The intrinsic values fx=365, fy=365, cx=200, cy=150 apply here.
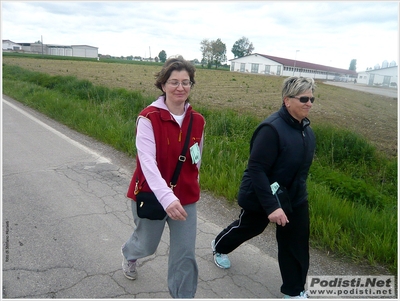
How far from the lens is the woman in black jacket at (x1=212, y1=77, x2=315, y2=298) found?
271 cm

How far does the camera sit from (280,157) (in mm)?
2730

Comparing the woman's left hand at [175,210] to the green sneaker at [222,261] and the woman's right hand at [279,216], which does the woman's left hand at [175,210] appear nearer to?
the woman's right hand at [279,216]

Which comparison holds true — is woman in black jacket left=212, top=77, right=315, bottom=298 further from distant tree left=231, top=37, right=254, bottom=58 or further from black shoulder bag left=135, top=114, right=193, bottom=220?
distant tree left=231, top=37, right=254, bottom=58

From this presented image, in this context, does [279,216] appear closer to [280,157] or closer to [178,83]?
[280,157]

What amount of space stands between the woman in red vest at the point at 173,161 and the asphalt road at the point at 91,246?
52 centimetres

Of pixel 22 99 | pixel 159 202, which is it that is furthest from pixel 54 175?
pixel 22 99

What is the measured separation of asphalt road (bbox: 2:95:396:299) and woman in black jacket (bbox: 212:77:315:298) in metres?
0.36

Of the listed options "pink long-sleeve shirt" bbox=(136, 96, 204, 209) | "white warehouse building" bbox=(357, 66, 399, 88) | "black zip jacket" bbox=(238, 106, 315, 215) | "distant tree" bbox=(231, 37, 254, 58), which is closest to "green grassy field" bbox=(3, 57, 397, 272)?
"black zip jacket" bbox=(238, 106, 315, 215)

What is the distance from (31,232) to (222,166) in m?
2.90

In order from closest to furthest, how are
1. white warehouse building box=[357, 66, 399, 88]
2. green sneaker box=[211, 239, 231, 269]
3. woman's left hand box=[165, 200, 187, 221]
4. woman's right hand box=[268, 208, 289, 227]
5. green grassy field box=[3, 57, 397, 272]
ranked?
1. woman's left hand box=[165, 200, 187, 221]
2. woman's right hand box=[268, 208, 289, 227]
3. green sneaker box=[211, 239, 231, 269]
4. green grassy field box=[3, 57, 397, 272]
5. white warehouse building box=[357, 66, 399, 88]

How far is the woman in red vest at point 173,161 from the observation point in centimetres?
240

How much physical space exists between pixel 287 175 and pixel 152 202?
1.05 m

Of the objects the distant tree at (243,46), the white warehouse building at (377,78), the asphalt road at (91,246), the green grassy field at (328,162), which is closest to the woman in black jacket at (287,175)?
the asphalt road at (91,246)

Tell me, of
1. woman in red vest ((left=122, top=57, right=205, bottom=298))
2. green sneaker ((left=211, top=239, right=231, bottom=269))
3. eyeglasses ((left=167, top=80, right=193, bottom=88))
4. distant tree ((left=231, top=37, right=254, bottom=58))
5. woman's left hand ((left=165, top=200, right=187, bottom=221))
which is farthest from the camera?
distant tree ((left=231, top=37, right=254, bottom=58))
